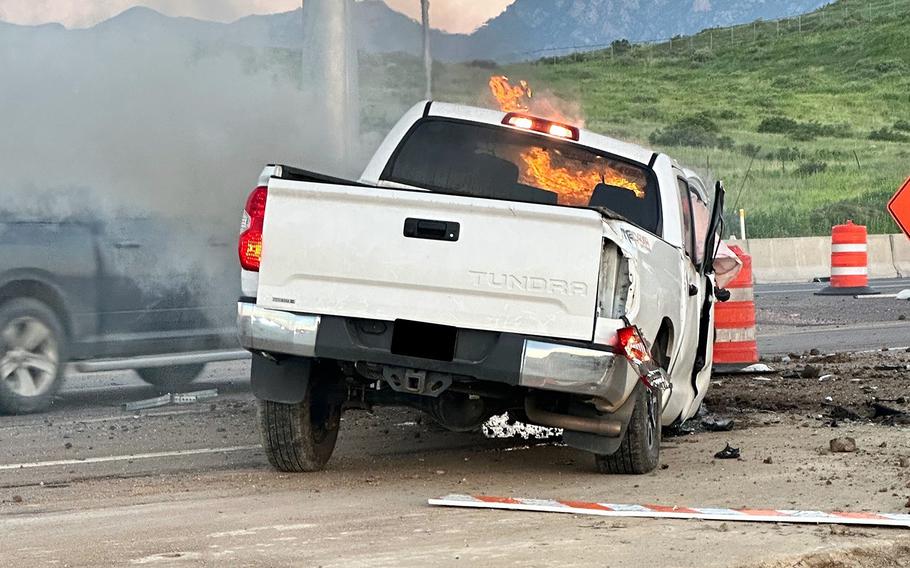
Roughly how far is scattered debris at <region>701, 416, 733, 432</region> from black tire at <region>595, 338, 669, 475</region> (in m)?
1.87

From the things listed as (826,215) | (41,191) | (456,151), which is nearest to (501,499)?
(456,151)

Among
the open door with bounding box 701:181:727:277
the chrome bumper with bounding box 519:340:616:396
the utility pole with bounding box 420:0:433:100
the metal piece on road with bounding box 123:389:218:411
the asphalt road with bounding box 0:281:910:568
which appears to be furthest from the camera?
the utility pole with bounding box 420:0:433:100

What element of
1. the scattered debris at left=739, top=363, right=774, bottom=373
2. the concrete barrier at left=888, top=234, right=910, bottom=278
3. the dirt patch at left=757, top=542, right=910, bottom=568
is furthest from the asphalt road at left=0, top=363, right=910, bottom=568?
the concrete barrier at left=888, top=234, right=910, bottom=278

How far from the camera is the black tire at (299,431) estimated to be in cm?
833

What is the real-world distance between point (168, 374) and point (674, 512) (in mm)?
6523

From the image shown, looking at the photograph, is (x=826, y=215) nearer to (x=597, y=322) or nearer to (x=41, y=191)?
(x=41, y=191)

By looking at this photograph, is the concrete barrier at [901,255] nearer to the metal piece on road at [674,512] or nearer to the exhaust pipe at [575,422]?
the exhaust pipe at [575,422]

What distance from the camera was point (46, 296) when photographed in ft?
38.3

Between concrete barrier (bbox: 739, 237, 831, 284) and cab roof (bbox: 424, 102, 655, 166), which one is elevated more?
cab roof (bbox: 424, 102, 655, 166)

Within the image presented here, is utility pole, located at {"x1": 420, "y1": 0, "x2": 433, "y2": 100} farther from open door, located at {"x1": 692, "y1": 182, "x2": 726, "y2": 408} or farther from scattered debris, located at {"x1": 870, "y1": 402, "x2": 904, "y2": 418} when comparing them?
scattered debris, located at {"x1": 870, "y1": 402, "x2": 904, "y2": 418}

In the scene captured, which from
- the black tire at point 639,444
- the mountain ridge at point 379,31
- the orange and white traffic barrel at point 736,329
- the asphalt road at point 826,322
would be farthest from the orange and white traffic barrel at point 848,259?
the black tire at point 639,444

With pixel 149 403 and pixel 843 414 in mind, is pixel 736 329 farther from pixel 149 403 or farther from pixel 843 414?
pixel 149 403

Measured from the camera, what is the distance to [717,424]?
10695 mm

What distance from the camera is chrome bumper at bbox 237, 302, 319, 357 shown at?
7.75m
